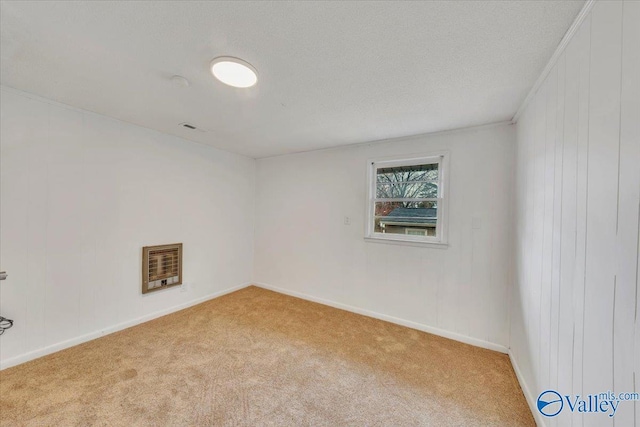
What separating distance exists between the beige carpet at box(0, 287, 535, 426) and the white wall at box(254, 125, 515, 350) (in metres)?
0.39

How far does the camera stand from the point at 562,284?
4.07 feet

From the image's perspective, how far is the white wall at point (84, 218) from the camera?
196 centimetres

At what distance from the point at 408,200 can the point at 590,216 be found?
6.28 ft

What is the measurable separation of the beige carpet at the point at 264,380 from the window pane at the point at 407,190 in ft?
5.30

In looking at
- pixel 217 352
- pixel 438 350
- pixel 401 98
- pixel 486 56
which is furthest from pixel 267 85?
pixel 438 350

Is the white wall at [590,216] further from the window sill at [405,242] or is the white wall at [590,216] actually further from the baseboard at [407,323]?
the window sill at [405,242]

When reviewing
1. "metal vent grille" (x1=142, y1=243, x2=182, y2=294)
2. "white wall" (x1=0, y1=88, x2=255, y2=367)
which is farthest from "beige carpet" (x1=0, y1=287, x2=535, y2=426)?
"metal vent grille" (x1=142, y1=243, x2=182, y2=294)

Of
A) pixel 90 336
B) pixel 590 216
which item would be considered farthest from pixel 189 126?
pixel 590 216

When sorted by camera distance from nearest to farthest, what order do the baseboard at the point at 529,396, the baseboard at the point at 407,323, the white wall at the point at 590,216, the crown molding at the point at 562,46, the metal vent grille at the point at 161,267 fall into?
the white wall at the point at 590,216, the crown molding at the point at 562,46, the baseboard at the point at 529,396, the baseboard at the point at 407,323, the metal vent grille at the point at 161,267

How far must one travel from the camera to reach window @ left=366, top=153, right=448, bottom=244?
2.71 metres

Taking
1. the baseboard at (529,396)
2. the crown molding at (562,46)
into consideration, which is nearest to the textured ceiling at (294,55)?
the crown molding at (562,46)

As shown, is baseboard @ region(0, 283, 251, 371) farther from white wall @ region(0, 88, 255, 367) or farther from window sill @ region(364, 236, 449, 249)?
window sill @ region(364, 236, 449, 249)

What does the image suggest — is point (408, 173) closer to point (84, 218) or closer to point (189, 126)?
point (189, 126)

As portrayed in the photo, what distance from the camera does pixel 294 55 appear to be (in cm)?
140
